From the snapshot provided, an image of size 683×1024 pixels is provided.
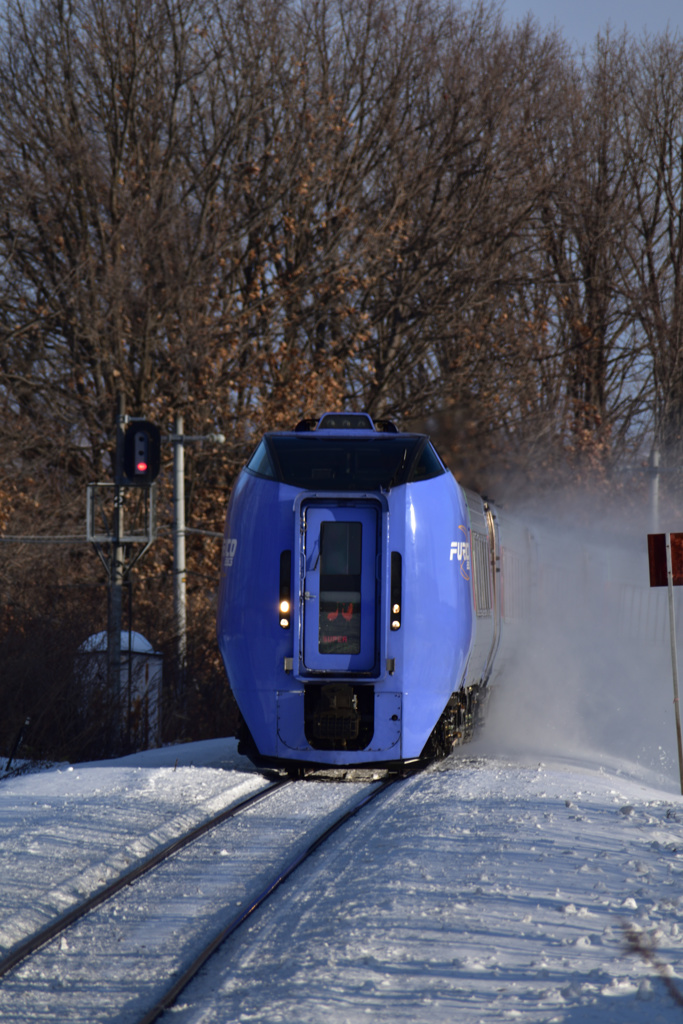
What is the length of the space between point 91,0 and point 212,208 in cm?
614

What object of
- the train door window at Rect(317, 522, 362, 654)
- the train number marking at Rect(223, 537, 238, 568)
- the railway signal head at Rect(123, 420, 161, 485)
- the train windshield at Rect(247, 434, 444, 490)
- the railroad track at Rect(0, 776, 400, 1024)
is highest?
the railway signal head at Rect(123, 420, 161, 485)

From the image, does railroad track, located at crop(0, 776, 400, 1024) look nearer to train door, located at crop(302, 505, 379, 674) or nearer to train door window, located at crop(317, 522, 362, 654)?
train door, located at crop(302, 505, 379, 674)

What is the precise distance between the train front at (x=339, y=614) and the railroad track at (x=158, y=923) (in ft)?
4.35

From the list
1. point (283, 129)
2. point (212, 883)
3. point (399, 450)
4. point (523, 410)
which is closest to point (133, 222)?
point (283, 129)

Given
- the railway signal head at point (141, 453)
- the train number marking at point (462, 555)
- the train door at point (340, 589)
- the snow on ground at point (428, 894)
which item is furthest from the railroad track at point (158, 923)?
the railway signal head at point (141, 453)

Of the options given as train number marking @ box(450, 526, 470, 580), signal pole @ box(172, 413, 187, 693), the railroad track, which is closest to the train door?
train number marking @ box(450, 526, 470, 580)

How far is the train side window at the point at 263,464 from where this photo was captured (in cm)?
1142

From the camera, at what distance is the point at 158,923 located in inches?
257

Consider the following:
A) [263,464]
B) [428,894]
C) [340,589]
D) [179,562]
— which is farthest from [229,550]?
[179,562]

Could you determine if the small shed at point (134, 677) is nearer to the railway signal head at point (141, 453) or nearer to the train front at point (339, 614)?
the railway signal head at point (141, 453)

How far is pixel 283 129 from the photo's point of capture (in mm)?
31703

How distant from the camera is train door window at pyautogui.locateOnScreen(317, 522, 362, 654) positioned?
1109cm

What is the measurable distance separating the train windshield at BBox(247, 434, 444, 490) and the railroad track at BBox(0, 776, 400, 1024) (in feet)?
10.4

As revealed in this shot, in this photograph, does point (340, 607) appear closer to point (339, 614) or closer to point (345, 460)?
point (339, 614)
